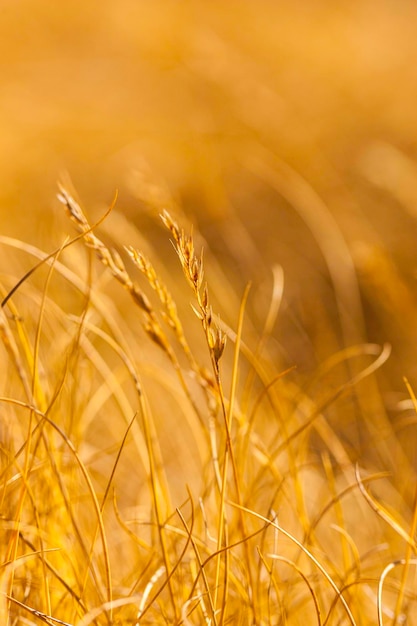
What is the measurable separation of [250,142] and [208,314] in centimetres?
175

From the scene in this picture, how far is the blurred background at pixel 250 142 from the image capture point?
147 cm

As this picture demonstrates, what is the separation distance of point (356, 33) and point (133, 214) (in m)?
1.56

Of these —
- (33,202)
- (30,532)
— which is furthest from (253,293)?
(30,532)

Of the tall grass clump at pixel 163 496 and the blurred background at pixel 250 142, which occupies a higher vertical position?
the blurred background at pixel 250 142

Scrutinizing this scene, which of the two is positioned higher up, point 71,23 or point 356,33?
point 71,23

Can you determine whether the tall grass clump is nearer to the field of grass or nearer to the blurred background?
the field of grass

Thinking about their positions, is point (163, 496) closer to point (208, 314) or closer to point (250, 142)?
point (208, 314)

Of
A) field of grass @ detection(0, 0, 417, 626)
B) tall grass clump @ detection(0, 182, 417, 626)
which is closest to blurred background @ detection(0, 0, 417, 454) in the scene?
field of grass @ detection(0, 0, 417, 626)

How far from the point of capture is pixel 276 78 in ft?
9.70

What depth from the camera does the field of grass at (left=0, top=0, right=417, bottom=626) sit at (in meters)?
0.51

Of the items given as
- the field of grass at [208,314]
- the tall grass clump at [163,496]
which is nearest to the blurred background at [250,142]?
the field of grass at [208,314]

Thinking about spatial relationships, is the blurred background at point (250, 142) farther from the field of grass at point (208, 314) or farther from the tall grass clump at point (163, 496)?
the tall grass clump at point (163, 496)

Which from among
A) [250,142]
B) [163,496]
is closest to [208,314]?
[163,496]

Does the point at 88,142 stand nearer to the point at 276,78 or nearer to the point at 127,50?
the point at 276,78
